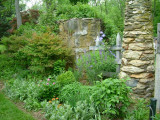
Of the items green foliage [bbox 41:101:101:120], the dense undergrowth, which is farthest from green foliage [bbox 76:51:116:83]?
green foliage [bbox 41:101:101:120]

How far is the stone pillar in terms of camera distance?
402 centimetres

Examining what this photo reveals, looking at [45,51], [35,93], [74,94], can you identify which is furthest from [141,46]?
[45,51]

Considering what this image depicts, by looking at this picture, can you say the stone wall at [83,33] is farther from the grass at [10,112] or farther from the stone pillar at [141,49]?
the grass at [10,112]

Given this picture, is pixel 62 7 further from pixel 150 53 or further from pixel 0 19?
pixel 0 19

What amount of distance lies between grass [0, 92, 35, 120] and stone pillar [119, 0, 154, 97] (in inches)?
104

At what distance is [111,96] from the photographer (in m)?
3.07

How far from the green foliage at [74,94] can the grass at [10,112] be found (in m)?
0.89

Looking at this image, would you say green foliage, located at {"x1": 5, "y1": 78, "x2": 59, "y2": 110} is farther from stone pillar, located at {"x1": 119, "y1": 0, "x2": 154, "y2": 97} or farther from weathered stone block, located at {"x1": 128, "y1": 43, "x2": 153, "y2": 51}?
weathered stone block, located at {"x1": 128, "y1": 43, "x2": 153, "y2": 51}

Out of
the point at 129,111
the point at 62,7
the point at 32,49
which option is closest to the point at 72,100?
the point at 129,111

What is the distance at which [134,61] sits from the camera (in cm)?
406

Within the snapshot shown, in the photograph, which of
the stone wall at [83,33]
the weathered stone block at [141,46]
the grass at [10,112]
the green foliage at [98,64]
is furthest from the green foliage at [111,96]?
the stone wall at [83,33]

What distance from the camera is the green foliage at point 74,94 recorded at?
144 inches

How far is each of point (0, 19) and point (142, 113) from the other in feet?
46.6

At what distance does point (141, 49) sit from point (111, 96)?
1.61 metres
